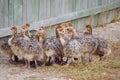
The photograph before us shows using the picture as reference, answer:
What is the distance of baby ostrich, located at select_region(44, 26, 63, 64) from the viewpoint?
779cm

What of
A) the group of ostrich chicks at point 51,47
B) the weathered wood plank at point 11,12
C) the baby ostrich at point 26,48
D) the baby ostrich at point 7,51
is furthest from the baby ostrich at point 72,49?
the weathered wood plank at point 11,12

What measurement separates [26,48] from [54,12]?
2374 mm

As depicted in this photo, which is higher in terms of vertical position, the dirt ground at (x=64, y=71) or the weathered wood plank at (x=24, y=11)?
the weathered wood plank at (x=24, y=11)

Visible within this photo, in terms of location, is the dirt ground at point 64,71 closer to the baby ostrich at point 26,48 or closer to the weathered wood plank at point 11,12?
the baby ostrich at point 26,48

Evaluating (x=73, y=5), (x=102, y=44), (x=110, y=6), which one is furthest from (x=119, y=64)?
(x=110, y=6)

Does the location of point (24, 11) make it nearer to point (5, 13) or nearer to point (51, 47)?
point (5, 13)

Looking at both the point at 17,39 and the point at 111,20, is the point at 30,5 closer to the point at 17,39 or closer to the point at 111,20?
the point at 17,39

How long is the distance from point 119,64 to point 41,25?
2.05 metres

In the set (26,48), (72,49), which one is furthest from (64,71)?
(26,48)

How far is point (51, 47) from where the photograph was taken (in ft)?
25.6

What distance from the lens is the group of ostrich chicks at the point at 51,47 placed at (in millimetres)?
7633

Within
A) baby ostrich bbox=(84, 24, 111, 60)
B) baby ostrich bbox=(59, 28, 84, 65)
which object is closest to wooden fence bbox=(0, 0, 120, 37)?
baby ostrich bbox=(59, 28, 84, 65)

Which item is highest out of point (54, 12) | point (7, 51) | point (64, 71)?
point (54, 12)

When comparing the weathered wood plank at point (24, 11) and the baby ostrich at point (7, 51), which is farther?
the weathered wood plank at point (24, 11)
